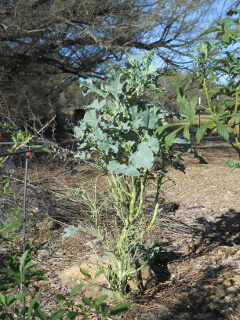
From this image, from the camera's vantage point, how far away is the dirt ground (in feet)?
7.82

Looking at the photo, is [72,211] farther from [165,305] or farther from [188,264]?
[165,305]

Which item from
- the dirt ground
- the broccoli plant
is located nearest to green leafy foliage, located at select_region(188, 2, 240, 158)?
the broccoli plant

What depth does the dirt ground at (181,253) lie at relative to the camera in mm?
→ 2383

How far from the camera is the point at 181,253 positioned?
3.28 meters

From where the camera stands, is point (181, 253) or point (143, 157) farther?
point (181, 253)

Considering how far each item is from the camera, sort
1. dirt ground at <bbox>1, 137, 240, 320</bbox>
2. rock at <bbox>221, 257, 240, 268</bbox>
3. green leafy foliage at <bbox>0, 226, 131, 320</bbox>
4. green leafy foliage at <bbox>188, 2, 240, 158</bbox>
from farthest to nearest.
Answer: rock at <bbox>221, 257, 240, 268</bbox>
dirt ground at <bbox>1, 137, 240, 320</bbox>
green leafy foliage at <bbox>188, 2, 240, 158</bbox>
green leafy foliage at <bbox>0, 226, 131, 320</bbox>

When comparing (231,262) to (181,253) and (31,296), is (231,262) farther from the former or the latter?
(31,296)

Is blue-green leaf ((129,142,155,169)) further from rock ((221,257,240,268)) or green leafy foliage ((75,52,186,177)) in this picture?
rock ((221,257,240,268))

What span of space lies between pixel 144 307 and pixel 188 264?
2.51ft

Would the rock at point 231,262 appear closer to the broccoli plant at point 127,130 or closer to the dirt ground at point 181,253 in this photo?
the dirt ground at point 181,253

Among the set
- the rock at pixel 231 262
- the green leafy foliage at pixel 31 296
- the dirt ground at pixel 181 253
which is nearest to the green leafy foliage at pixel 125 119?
the dirt ground at pixel 181 253

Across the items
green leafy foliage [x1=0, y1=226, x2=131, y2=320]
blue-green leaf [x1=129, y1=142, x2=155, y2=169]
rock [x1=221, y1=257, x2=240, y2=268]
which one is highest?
blue-green leaf [x1=129, y1=142, x2=155, y2=169]

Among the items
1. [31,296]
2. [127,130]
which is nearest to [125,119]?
[127,130]

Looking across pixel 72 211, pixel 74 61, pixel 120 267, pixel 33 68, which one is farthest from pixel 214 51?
pixel 120 267
